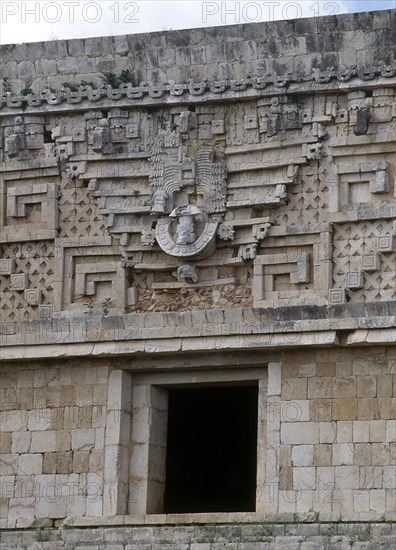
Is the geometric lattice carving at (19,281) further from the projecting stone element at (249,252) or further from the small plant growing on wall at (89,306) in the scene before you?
the projecting stone element at (249,252)

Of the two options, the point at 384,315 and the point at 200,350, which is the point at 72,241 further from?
the point at 384,315

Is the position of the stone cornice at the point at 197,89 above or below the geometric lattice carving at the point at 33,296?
above

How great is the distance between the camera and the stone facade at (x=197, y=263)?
19.0 metres

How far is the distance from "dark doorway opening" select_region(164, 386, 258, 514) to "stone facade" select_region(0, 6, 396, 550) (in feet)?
10.7

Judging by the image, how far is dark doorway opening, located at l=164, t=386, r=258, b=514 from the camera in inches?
915

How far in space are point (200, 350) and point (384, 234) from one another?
2.27 m

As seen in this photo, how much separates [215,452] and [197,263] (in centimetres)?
485

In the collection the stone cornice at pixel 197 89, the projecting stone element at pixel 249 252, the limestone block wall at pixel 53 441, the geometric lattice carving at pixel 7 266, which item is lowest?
the limestone block wall at pixel 53 441

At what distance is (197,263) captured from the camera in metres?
19.8

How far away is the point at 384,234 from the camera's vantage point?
19141 mm

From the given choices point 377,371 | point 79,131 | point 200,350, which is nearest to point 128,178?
point 79,131

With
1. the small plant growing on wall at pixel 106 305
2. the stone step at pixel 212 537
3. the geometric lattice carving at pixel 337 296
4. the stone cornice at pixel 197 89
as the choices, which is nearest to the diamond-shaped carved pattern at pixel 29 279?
the small plant growing on wall at pixel 106 305

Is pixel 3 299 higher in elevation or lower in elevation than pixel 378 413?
higher

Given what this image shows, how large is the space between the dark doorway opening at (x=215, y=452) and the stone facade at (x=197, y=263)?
326 cm
